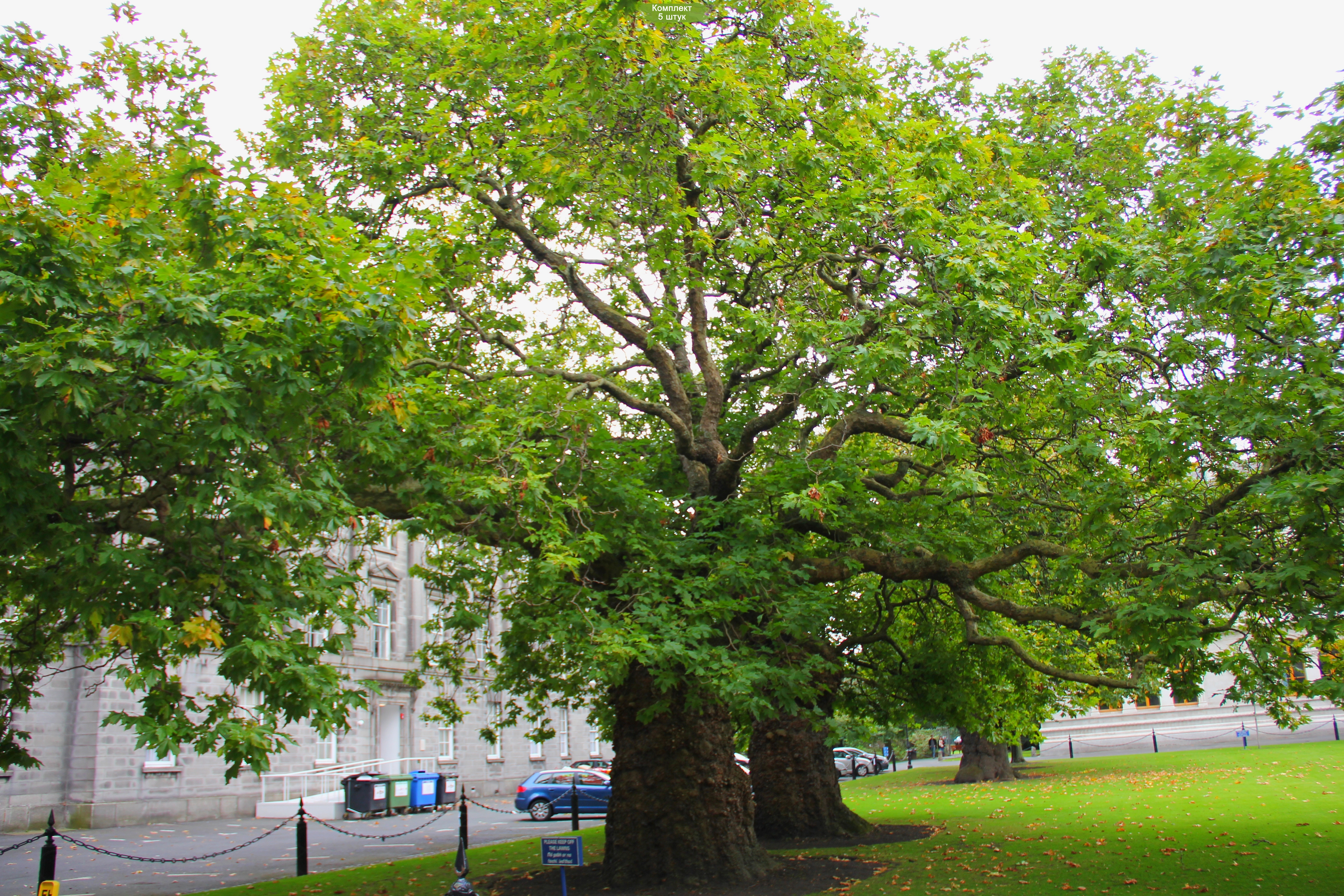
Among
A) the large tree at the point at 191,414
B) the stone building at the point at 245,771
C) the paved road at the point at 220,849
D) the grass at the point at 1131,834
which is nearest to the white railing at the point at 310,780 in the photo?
the stone building at the point at 245,771

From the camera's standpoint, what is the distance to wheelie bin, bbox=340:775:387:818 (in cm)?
2350

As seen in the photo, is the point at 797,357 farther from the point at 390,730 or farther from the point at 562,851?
the point at 390,730

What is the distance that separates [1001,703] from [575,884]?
884 centimetres

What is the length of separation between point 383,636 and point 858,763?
22.4 m

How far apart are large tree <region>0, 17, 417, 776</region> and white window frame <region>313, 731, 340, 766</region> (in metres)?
20.9

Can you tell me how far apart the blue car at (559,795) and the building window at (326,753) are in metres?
6.65

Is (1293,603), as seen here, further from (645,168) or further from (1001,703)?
(1001,703)

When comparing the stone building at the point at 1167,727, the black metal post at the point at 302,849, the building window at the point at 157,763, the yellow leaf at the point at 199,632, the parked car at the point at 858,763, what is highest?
the yellow leaf at the point at 199,632

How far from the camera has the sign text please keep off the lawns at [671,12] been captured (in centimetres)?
1074

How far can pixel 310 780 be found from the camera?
25.8 m

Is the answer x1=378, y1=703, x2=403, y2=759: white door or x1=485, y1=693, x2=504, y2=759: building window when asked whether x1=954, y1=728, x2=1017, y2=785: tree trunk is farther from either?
x1=378, y1=703, x2=403, y2=759: white door

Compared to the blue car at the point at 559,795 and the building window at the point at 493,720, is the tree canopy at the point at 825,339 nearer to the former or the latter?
the blue car at the point at 559,795

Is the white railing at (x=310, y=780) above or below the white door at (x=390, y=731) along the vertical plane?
below

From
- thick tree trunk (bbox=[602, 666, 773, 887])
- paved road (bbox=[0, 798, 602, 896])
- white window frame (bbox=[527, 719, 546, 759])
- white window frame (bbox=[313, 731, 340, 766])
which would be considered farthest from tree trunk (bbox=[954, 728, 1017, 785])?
white window frame (bbox=[313, 731, 340, 766])
